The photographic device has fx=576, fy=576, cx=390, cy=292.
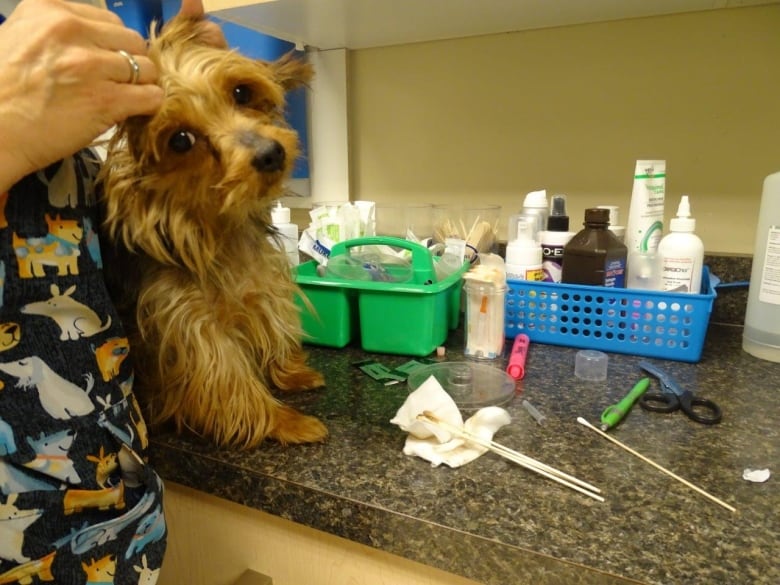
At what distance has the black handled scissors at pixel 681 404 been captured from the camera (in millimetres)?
701

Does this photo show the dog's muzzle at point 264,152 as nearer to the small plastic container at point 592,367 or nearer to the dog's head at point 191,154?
the dog's head at point 191,154

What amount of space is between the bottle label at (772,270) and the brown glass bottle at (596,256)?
0.63 feet

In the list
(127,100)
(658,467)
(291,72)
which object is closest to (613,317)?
(658,467)

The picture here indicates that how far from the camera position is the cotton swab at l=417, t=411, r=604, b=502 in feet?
1.84

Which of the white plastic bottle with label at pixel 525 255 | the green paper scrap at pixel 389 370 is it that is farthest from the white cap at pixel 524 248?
the green paper scrap at pixel 389 370

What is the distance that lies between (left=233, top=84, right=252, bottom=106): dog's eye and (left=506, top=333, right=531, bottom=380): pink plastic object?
0.51 meters

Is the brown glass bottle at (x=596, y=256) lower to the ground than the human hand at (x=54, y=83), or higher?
lower

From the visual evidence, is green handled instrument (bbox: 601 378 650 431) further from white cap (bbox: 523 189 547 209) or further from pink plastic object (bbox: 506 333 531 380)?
white cap (bbox: 523 189 547 209)

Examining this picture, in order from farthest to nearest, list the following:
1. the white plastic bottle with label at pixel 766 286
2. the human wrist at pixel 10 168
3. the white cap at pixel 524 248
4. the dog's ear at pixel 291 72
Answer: the white cap at pixel 524 248
the white plastic bottle with label at pixel 766 286
the dog's ear at pixel 291 72
the human wrist at pixel 10 168

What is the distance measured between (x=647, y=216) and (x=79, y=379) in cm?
83

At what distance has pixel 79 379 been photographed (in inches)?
20.9

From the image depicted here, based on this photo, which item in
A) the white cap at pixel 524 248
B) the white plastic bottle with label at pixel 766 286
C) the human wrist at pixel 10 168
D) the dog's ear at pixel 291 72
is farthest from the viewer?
the white cap at pixel 524 248

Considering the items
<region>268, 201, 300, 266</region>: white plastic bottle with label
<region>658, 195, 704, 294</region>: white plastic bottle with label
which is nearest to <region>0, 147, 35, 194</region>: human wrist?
<region>268, 201, 300, 266</region>: white plastic bottle with label

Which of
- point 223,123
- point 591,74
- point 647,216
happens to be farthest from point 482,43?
point 223,123
